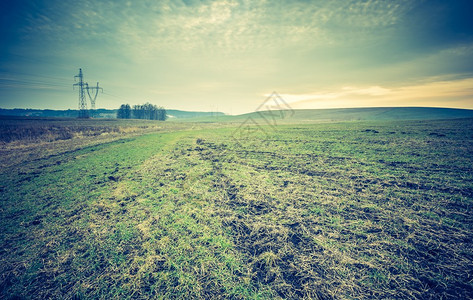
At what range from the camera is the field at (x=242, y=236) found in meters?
3.50

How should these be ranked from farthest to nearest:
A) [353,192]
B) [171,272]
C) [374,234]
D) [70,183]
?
1. [70,183]
2. [353,192]
3. [374,234]
4. [171,272]

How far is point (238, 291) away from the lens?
11.1 feet

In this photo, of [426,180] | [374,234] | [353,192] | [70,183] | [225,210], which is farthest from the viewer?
[70,183]

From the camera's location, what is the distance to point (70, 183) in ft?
30.5

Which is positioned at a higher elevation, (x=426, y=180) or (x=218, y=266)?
(x=426, y=180)

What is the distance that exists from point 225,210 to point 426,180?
378 inches

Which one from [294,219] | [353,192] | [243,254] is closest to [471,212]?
[353,192]

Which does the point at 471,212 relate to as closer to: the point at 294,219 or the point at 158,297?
the point at 294,219

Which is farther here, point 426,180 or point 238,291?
point 426,180

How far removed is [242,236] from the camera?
4996mm

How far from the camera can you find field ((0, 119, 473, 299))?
138 inches

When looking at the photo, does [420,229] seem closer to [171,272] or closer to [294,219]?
[294,219]

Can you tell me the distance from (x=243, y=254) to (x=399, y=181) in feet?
28.4

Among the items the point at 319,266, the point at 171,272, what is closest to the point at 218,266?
the point at 171,272
